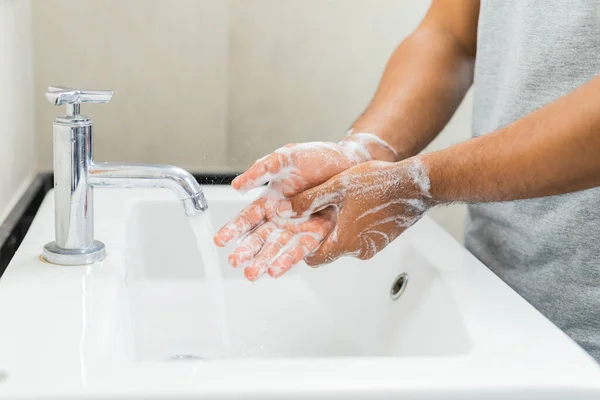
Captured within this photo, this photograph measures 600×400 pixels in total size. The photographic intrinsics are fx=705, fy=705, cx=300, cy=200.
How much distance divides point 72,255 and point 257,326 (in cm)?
30

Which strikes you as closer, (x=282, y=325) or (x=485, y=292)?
(x=485, y=292)

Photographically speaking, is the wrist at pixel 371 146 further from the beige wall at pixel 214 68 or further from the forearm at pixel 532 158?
the beige wall at pixel 214 68

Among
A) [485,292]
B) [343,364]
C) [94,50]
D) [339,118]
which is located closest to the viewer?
[343,364]

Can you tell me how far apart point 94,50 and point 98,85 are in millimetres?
64

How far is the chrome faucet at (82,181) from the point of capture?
0.78 m

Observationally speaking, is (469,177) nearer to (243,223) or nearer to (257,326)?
(243,223)

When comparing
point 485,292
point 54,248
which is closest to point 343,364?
point 485,292

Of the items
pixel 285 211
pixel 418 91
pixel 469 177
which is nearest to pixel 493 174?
pixel 469 177

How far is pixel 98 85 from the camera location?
1304 mm

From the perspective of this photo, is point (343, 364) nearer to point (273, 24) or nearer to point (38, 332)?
point (38, 332)

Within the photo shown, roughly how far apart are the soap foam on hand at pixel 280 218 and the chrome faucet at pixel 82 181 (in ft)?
0.23

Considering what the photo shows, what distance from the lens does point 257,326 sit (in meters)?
1.00

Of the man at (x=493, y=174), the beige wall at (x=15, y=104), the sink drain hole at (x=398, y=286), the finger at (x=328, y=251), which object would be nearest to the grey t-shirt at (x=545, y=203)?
the man at (x=493, y=174)

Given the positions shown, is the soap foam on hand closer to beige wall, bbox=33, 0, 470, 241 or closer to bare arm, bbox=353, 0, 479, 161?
bare arm, bbox=353, 0, 479, 161
